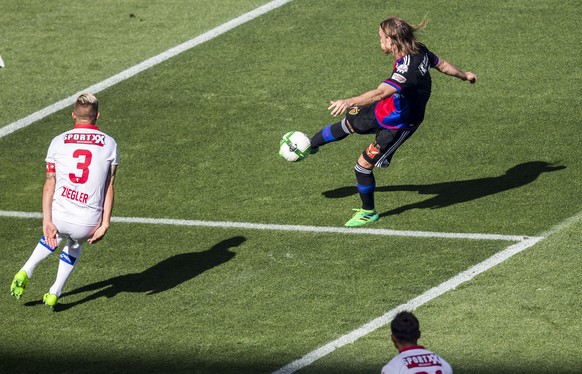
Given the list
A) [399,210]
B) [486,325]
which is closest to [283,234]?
[399,210]

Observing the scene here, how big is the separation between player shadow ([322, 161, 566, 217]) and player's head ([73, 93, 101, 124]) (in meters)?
4.51

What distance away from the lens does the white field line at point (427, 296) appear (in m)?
10.9

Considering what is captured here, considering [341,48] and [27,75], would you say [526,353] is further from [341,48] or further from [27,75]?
[27,75]

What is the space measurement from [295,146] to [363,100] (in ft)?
7.03

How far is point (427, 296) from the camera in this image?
477 inches

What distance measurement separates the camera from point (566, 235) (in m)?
13.5

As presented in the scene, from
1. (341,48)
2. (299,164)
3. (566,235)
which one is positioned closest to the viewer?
(566,235)

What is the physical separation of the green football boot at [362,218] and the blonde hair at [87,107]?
12.7ft

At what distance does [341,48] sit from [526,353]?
10637mm

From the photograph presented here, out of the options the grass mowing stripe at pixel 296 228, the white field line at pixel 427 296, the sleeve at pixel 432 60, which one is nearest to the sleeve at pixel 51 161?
the white field line at pixel 427 296

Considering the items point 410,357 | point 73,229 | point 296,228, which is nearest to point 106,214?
point 73,229

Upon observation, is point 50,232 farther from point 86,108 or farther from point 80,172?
point 86,108

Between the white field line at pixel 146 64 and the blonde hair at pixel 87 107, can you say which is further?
the white field line at pixel 146 64

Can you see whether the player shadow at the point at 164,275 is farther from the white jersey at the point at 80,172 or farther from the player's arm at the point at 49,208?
the white jersey at the point at 80,172
